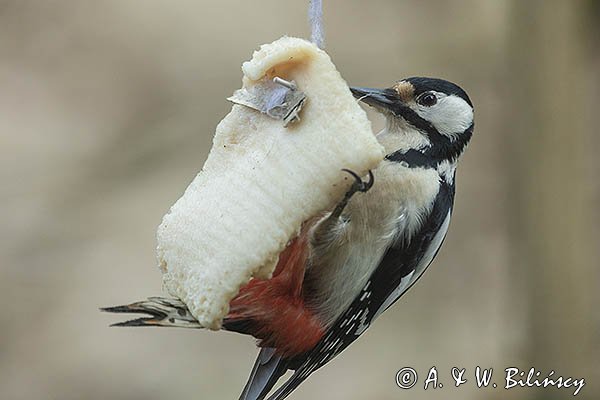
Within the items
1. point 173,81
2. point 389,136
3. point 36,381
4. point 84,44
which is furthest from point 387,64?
point 389,136

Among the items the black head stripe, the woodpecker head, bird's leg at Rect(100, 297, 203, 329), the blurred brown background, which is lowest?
bird's leg at Rect(100, 297, 203, 329)

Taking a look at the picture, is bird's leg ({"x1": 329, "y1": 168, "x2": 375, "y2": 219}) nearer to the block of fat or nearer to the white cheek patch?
the block of fat

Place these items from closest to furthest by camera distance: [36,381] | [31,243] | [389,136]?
1. [389,136]
2. [36,381]
3. [31,243]

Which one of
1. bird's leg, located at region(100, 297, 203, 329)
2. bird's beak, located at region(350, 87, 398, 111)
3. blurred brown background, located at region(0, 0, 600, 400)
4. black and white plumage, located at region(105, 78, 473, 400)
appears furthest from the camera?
blurred brown background, located at region(0, 0, 600, 400)

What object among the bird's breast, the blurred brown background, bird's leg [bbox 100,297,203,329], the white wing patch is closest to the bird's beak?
the bird's breast

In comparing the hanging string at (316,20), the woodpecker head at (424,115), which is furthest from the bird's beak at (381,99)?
the hanging string at (316,20)

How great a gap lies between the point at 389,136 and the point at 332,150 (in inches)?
20.6

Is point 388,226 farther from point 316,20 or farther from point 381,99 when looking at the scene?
point 316,20

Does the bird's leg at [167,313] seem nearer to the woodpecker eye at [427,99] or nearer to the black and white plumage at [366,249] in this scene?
the black and white plumage at [366,249]

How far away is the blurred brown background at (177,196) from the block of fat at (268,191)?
1.63 metres

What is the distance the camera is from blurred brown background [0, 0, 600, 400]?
3.34 metres

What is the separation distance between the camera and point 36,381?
397 cm

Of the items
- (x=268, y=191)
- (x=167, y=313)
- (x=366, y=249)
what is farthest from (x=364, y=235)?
(x=167, y=313)

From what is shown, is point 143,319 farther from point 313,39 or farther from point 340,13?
point 340,13
